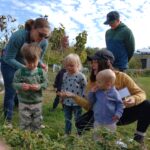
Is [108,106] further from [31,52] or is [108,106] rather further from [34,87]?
[31,52]

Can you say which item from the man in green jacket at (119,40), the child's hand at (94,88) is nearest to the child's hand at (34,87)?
the child's hand at (94,88)

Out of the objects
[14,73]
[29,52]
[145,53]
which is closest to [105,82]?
[29,52]

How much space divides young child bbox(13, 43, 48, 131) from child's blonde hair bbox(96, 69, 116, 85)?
0.92 metres

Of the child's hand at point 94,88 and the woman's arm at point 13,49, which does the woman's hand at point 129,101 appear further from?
the woman's arm at point 13,49

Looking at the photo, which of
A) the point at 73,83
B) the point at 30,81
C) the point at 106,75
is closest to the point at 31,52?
the point at 30,81

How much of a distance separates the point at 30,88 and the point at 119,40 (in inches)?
71.3

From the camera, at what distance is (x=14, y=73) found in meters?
5.95

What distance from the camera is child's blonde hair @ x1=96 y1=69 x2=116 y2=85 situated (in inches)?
185

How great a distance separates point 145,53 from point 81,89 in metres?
51.2

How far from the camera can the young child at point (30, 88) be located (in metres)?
5.35

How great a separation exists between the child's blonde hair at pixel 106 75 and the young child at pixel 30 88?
924mm

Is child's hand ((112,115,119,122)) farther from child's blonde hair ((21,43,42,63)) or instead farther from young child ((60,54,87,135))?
child's blonde hair ((21,43,42,63))

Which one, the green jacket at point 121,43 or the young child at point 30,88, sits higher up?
the green jacket at point 121,43

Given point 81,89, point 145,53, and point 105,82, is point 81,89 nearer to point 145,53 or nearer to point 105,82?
point 105,82
